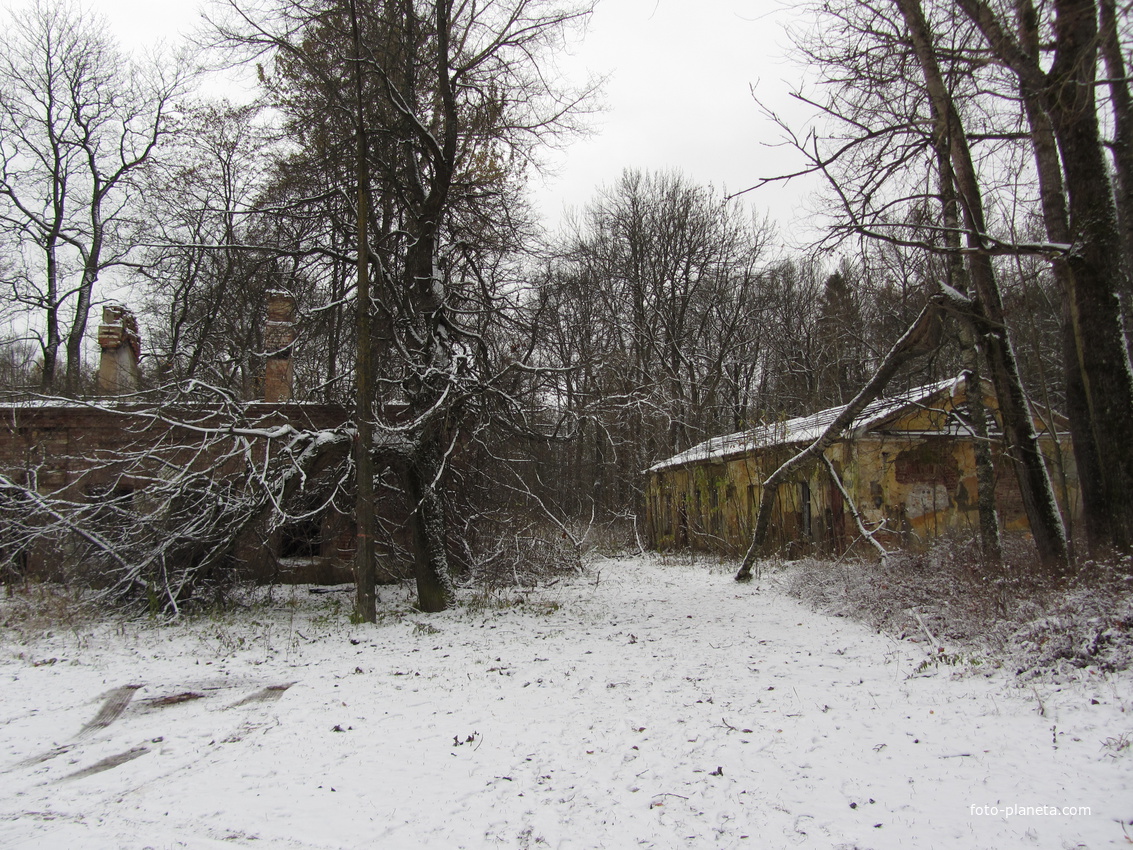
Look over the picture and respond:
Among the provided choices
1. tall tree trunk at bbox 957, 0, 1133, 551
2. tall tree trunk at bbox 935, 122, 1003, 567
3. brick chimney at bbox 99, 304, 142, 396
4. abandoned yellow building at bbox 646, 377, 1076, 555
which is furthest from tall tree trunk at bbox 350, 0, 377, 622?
brick chimney at bbox 99, 304, 142, 396

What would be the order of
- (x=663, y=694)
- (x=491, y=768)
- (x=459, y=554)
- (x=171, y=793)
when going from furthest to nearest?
1. (x=459, y=554)
2. (x=663, y=694)
3. (x=491, y=768)
4. (x=171, y=793)

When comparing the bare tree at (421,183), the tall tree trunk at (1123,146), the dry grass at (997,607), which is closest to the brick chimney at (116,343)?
the bare tree at (421,183)

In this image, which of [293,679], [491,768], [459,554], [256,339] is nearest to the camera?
[491,768]

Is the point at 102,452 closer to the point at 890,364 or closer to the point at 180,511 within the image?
the point at 180,511

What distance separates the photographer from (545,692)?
6309 millimetres

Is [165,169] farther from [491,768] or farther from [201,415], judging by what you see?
[491,768]

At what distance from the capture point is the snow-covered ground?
3680mm

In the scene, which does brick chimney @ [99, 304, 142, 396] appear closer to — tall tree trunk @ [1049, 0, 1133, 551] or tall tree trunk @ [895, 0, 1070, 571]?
tall tree trunk @ [895, 0, 1070, 571]

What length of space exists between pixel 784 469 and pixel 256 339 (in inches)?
576

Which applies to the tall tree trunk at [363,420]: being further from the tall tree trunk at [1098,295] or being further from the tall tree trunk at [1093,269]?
the tall tree trunk at [1098,295]

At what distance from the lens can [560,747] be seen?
16.3 feet

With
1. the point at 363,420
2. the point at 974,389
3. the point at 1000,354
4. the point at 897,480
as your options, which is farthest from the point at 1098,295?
the point at 363,420

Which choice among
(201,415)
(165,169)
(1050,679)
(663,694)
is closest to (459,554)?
(201,415)

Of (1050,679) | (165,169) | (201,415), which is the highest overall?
(165,169)
